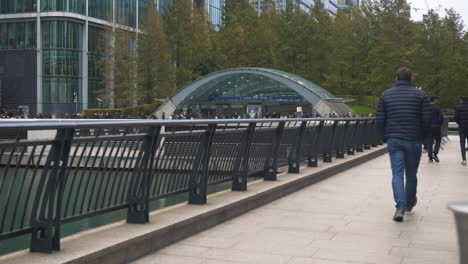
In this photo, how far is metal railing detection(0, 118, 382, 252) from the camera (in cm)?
502

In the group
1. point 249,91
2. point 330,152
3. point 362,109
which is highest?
point 249,91

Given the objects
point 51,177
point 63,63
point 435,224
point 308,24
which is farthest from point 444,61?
point 51,177

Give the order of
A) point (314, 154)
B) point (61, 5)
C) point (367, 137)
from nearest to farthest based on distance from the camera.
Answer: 1. point (314, 154)
2. point (367, 137)
3. point (61, 5)

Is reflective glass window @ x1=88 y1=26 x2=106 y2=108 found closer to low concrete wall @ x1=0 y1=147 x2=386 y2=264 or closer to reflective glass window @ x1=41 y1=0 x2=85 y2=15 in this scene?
reflective glass window @ x1=41 y1=0 x2=85 y2=15

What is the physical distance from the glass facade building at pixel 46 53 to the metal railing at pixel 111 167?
54890 mm

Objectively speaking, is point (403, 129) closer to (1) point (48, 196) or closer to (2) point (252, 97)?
(1) point (48, 196)

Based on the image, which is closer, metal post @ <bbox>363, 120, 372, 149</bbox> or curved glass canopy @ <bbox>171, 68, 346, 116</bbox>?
metal post @ <bbox>363, 120, 372, 149</bbox>

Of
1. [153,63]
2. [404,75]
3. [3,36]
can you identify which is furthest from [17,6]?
[404,75]

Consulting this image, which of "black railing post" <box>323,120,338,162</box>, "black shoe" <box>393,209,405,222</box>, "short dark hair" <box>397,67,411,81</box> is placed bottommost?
"black shoe" <box>393,209,405,222</box>

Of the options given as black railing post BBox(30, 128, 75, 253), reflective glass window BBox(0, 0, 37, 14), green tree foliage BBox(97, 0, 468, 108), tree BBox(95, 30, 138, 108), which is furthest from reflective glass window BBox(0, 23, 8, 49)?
black railing post BBox(30, 128, 75, 253)

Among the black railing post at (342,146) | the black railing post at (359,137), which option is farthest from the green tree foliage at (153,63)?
the black railing post at (342,146)

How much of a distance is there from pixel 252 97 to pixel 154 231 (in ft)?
196

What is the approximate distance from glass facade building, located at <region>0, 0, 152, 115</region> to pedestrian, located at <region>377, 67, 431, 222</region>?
184 feet

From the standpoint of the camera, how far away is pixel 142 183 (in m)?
6.73
